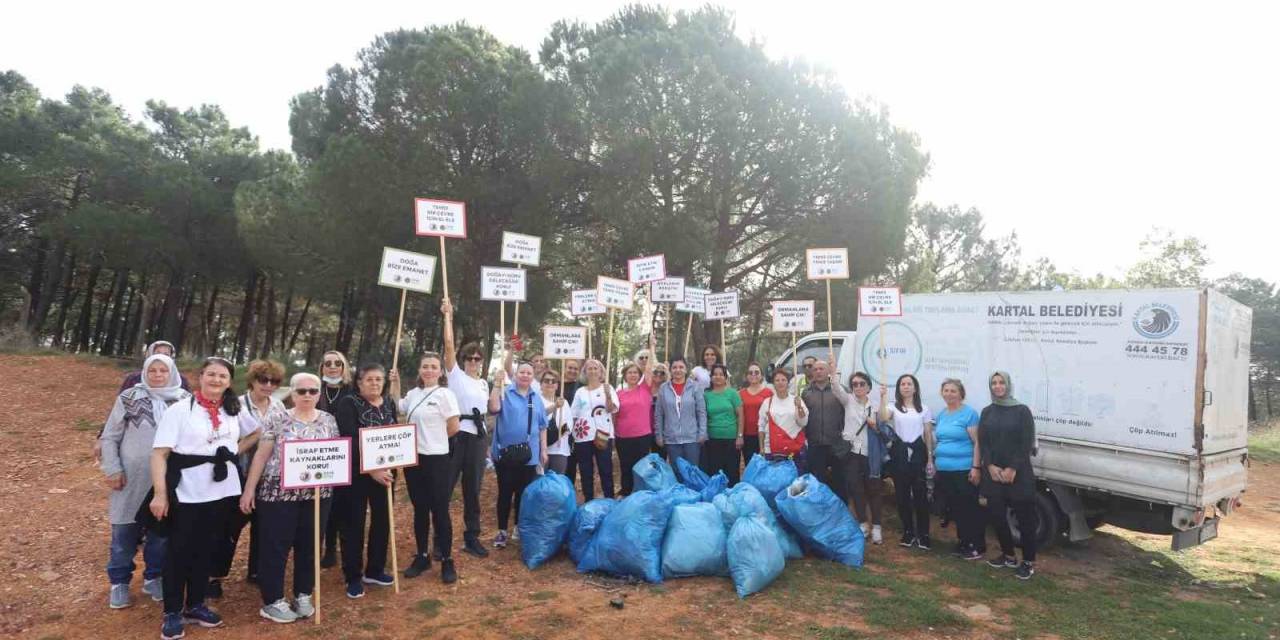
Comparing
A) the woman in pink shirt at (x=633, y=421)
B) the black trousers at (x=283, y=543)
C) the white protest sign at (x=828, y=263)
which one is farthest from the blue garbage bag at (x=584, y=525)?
the white protest sign at (x=828, y=263)

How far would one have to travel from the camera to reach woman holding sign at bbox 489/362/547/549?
5301 mm

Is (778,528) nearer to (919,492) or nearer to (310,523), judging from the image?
(919,492)

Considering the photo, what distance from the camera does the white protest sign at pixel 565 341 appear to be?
628cm

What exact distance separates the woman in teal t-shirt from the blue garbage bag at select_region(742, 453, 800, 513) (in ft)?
3.85

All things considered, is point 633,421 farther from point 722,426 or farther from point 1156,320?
point 1156,320

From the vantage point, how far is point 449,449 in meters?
4.75

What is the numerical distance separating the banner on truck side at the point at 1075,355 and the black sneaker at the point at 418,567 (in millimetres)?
3818

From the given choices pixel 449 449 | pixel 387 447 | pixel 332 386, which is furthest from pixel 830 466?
pixel 332 386

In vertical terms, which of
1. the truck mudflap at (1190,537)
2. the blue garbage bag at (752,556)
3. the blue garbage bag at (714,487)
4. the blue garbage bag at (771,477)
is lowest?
the blue garbage bag at (752,556)

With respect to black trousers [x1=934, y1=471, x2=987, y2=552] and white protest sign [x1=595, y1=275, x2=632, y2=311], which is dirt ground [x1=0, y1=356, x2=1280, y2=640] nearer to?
black trousers [x1=934, y1=471, x2=987, y2=552]

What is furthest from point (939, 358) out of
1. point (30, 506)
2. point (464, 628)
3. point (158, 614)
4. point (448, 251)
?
point (448, 251)

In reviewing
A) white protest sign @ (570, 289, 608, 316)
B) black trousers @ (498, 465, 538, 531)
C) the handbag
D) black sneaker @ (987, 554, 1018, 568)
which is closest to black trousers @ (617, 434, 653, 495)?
black trousers @ (498, 465, 538, 531)

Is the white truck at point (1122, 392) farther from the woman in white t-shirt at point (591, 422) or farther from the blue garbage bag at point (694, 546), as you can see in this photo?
the woman in white t-shirt at point (591, 422)

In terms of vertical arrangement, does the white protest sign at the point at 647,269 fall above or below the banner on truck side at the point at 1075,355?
above
